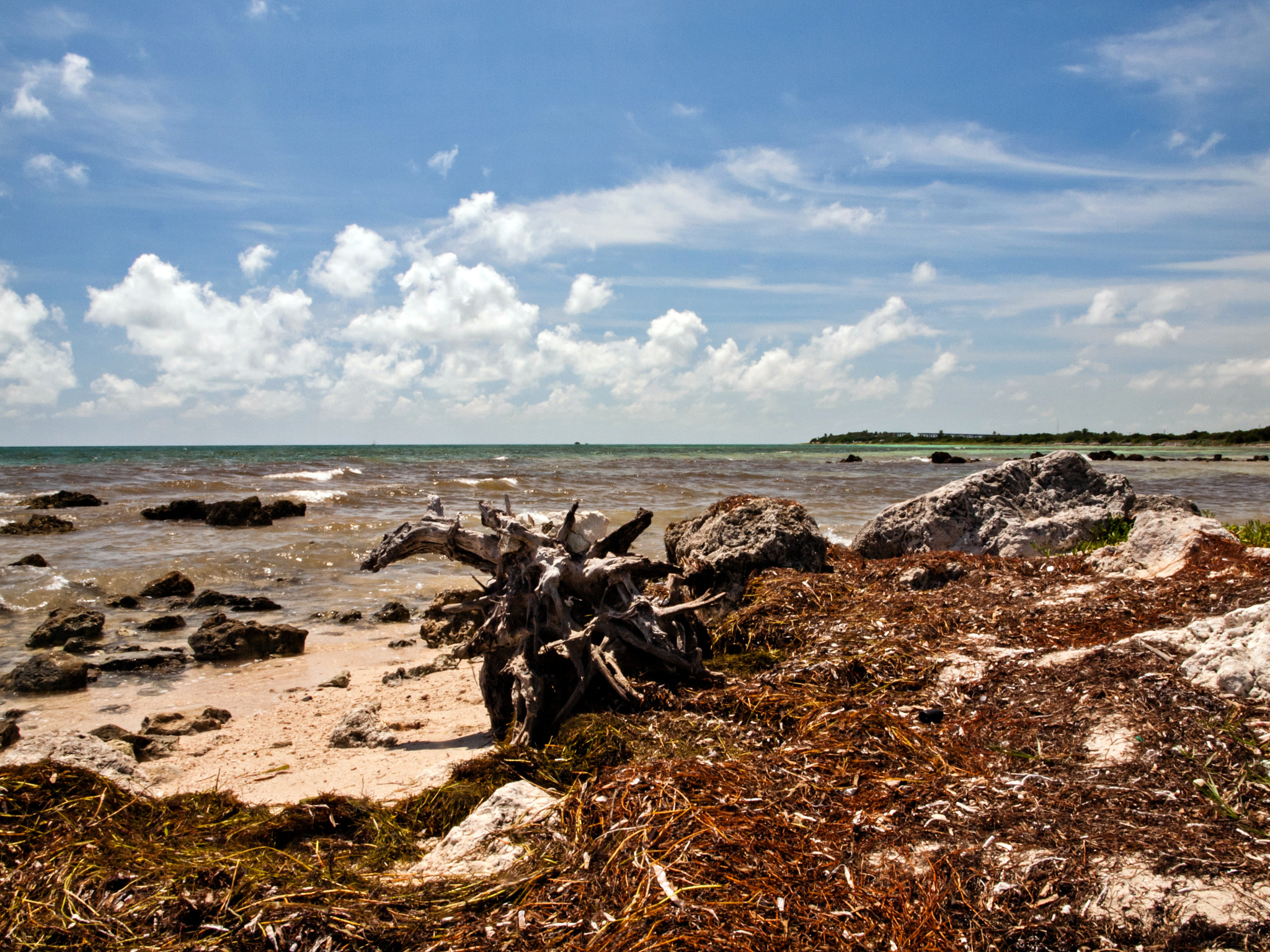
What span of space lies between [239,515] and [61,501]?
652cm

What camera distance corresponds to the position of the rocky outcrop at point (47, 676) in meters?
6.29

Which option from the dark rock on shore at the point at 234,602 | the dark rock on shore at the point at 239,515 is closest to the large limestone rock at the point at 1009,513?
the dark rock on shore at the point at 234,602

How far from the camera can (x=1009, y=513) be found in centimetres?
842

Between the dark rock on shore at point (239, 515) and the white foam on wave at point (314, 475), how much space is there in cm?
1292

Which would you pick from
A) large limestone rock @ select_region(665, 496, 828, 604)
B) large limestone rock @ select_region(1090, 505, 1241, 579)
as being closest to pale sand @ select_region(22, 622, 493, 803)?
large limestone rock @ select_region(665, 496, 828, 604)

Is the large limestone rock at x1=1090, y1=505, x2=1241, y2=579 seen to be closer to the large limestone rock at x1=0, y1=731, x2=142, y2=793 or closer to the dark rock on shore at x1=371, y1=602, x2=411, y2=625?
the large limestone rock at x1=0, y1=731, x2=142, y2=793

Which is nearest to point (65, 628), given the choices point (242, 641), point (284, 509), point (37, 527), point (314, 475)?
point (242, 641)

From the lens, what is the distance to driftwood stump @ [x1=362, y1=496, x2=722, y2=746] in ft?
14.7

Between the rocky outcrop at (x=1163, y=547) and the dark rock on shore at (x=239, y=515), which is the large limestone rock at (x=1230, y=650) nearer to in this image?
the rocky outcrop at (x=1163, y=547)

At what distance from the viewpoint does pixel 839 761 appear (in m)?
3.20

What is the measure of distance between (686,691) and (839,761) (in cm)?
127

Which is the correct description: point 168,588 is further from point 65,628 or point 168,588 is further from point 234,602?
point 65,628

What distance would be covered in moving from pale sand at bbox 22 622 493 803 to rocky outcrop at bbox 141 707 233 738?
104mm

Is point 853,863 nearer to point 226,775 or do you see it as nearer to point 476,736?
point 476,736
